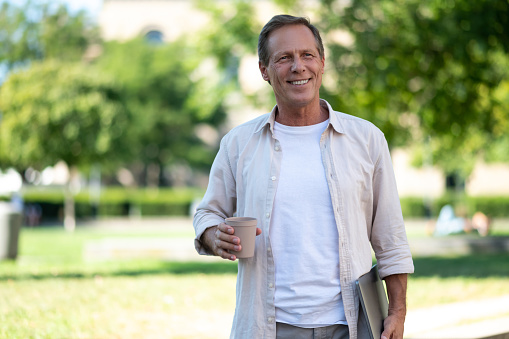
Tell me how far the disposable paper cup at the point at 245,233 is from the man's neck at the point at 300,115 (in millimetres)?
481

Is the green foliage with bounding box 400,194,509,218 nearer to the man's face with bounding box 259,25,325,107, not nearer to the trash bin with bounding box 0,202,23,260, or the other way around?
the trash bin with bounding box 0,202,23,260

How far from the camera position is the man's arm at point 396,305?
94.5 inches

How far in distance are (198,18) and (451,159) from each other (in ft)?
94.4

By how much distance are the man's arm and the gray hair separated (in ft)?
A: 3.17

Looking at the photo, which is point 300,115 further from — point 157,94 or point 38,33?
point 38,33

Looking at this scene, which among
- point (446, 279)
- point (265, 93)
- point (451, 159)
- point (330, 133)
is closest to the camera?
point (330, 133)

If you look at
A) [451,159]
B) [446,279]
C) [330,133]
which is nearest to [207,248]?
[330,133]

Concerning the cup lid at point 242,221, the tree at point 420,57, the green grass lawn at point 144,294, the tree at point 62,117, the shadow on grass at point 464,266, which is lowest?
the green grass lawn at point 144,294

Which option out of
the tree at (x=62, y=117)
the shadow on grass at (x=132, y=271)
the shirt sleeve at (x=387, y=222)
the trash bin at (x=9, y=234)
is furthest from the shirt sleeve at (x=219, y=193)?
the tree at (x=62, y=117)

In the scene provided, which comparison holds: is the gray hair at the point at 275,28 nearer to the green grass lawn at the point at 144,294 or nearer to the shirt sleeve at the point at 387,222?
the shirt sleeve at the point at 387,222

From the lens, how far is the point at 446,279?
9.02 meters

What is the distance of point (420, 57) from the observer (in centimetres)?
1121

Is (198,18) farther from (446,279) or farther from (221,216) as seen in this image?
(221,216)

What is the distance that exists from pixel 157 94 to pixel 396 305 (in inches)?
1683
